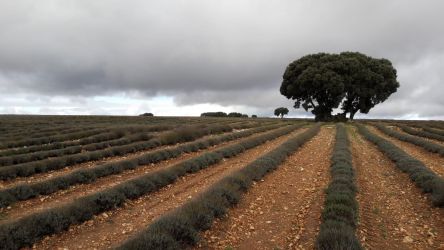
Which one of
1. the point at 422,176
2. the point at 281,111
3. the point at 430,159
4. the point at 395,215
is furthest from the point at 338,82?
the point at 281,111

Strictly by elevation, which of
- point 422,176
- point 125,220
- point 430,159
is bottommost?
point 125,220

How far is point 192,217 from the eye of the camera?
9.11 metres

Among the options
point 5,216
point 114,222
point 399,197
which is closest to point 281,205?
point 399,197

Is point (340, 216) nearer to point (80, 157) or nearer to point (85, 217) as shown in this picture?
point (85, 217)

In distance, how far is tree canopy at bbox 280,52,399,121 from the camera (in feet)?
203

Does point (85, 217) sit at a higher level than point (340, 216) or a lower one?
lower

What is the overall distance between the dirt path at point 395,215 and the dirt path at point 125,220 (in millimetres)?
5633

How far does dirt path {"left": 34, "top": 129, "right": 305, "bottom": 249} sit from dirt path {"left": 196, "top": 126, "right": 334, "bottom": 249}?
199 centimetres

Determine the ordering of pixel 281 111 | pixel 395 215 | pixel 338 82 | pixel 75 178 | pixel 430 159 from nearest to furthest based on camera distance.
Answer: pixel 395 215 < pixel 75 178 < pixel 430 159 < pixel 338 82 < pixel 281 111

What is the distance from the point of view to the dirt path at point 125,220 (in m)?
8.52

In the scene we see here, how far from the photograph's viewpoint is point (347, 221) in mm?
8820

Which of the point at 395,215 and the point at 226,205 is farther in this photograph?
the point at 226,205

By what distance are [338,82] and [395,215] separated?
51989 mm

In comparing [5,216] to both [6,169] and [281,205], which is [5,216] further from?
[281,205]
